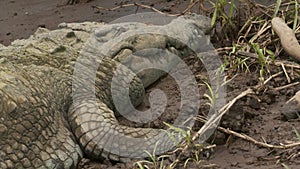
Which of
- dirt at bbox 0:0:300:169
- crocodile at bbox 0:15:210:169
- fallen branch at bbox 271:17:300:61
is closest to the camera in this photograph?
dirt at bbox 0:0:300:169

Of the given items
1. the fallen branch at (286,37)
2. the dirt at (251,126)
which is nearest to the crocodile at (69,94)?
the dirt at (251,126)

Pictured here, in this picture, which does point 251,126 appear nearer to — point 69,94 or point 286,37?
point 286,37

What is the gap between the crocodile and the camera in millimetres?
3287

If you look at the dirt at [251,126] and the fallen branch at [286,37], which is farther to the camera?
the fallen branch at [286,37]

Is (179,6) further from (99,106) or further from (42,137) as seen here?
(42,137)

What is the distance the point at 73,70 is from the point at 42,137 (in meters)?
0.81

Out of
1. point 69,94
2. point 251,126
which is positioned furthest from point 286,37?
point 69,94

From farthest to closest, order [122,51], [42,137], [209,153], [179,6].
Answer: [179,6]
[122,51]
[42,137]
[209,153]

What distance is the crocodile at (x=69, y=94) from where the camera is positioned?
129 inches

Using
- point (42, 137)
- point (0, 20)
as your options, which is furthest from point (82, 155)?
point (0, 20)

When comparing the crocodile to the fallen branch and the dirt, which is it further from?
the fallen branch

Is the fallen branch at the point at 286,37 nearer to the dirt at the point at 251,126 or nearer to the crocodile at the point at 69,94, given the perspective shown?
the dirt at the point at 251,126

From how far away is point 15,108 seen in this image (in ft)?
10.7

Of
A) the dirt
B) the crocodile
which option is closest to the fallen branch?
the dirt
